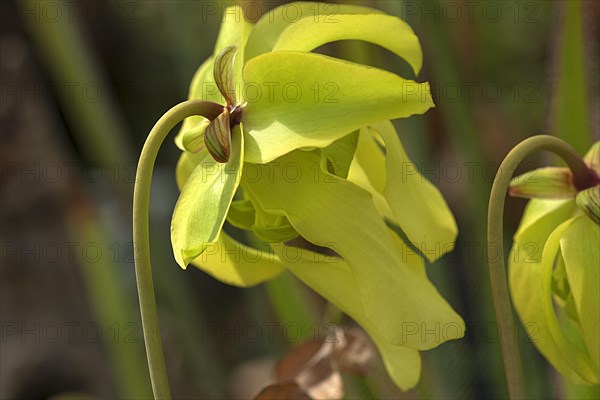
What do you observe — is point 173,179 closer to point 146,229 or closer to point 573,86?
point 573,86

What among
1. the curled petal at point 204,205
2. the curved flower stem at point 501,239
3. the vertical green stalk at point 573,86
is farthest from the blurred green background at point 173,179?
→ the curled petal at point 204,205

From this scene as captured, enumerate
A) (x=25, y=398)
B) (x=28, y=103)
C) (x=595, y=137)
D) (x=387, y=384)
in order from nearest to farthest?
1. (x=595, y=137)
2. (x=387, y=384)
3. (x=28, y=103)
4. (x=25, y=398)

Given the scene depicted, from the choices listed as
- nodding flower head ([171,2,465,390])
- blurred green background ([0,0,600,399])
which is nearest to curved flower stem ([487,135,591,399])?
nodding flower head ([171,2,465,390])

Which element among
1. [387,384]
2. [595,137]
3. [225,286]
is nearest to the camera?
[595,137]

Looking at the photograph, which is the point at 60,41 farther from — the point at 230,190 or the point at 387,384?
the point at 230,190

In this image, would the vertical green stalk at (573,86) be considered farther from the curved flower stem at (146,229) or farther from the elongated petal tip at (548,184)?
the curved flower stem at (146,229)

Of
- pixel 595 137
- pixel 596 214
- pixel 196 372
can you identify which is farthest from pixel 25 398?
pixel 596 214
